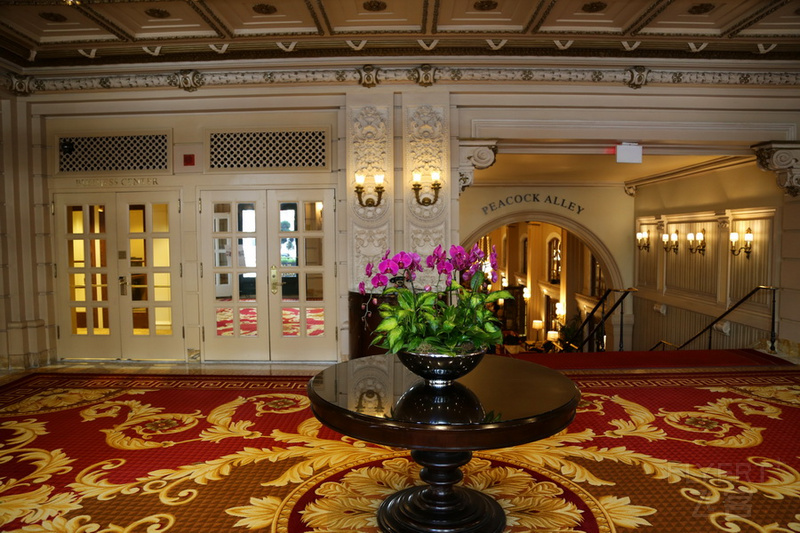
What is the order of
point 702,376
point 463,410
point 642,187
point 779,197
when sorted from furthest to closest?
1. point 642,187
2. point 779,197
3. point 702,376
4. point 463,410

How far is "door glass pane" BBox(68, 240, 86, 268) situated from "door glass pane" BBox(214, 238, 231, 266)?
158 centimetres

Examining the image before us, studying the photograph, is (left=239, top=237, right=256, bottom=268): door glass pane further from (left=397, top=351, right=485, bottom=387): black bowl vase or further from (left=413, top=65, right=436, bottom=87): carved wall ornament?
(left=397, top=351, right=485, bottom=387): black bowl vase

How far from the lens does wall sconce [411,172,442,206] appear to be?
229 inches

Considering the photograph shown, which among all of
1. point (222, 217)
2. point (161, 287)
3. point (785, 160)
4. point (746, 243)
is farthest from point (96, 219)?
point (746, 243)

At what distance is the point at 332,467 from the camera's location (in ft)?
10.4

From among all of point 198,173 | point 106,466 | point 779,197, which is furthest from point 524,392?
point 779,197

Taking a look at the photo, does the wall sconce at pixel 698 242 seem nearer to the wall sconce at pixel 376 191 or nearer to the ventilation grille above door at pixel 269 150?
the wall sconce at pixel 376 191

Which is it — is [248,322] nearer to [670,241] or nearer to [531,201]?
[531,201]

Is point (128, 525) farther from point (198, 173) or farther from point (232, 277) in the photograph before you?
point (198, 173)

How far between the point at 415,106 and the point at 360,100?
60 centimetres

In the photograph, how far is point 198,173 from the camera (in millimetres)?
6125

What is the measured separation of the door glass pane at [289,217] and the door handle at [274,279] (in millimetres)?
464

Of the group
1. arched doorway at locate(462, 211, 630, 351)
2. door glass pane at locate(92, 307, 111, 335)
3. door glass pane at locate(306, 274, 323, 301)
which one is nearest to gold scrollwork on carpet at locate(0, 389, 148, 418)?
door glass pane at locate(92, 307, 111, 335)

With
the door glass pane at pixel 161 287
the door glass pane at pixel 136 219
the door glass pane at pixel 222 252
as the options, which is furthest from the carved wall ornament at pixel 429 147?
the door glass pane at pixel 136 219
